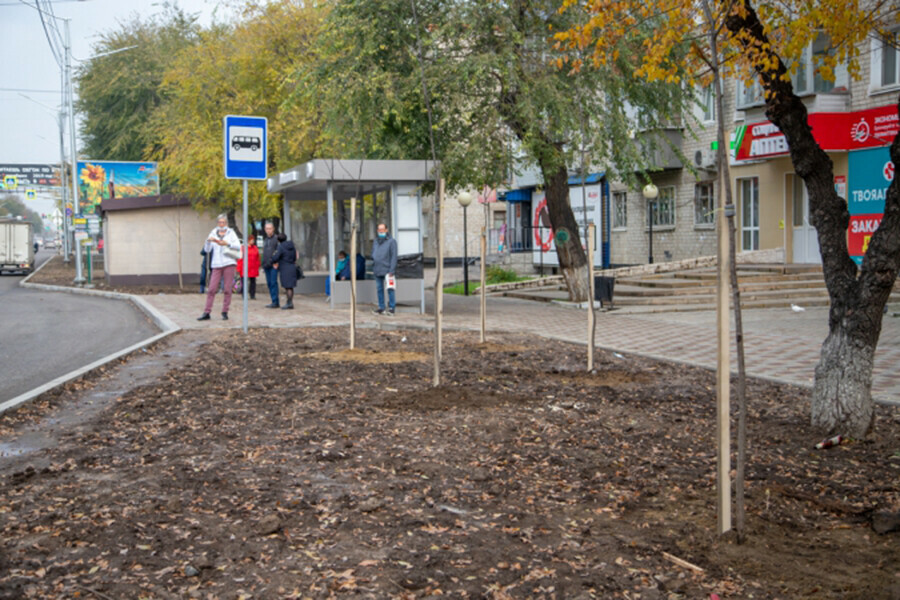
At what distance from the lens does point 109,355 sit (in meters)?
11.7

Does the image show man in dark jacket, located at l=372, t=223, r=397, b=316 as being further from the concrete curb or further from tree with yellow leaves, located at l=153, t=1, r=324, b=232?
tree with yellow leaves, located at l=153, t=1, r=324, b=232

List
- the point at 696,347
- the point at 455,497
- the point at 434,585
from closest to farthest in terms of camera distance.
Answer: the point at 434,585, the point at 455,497, the point at 696,347

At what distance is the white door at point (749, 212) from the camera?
26953 millimetres

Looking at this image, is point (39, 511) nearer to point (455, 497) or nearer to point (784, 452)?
point (455, 497)

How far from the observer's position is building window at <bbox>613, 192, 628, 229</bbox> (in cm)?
3397

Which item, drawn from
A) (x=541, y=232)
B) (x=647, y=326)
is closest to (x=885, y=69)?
(x=647, y=326)

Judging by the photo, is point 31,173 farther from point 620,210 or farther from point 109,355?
point 109,355

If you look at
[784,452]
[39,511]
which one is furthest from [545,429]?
[39,511]

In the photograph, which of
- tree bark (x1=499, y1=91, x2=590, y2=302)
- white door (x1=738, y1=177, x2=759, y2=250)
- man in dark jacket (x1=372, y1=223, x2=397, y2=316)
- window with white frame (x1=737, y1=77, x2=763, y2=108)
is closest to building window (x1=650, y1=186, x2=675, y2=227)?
white door (x1=738, y1=177, x2=759, y2=250)

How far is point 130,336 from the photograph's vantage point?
48.8 ft

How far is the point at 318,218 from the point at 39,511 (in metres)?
19.5

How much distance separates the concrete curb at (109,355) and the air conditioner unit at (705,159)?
17.3 metres

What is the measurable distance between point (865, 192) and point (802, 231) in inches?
113

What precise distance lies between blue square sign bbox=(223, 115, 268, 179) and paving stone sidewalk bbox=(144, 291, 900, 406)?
3.24 meters
